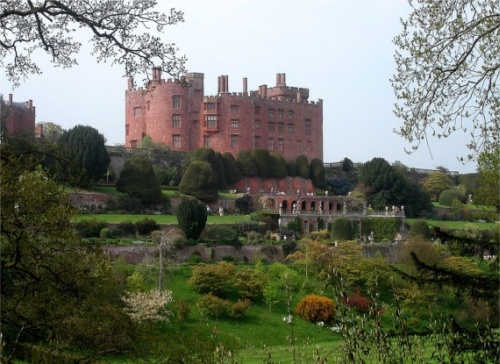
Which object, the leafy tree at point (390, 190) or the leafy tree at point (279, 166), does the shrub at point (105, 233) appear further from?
the leafy tree at point (279, 166)

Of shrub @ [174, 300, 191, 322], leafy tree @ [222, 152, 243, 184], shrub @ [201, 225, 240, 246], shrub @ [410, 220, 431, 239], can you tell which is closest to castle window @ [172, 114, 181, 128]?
leafy tree @ [222, 152, 243, 184]

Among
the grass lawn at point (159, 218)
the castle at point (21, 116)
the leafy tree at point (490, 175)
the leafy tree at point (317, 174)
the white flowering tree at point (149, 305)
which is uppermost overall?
the castle at point (21, 116)

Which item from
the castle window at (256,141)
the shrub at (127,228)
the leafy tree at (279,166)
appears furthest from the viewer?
the castle window at (256,141)

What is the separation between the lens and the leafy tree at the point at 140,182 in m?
42.8

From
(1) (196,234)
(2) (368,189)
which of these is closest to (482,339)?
(1) (196,234)

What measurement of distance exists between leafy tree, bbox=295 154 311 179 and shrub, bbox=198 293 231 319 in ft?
97.3

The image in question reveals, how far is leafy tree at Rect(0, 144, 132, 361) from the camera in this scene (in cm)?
705

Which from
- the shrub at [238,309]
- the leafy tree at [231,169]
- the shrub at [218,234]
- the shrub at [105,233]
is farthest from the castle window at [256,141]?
the shrub at [238,309]

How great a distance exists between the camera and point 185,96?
189ft

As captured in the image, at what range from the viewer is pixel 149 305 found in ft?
83.6

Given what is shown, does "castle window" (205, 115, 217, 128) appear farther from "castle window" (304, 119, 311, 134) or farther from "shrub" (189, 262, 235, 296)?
"shrub" (189, 262, 235, 296)

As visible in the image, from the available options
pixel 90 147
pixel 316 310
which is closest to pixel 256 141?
pixel 90 147

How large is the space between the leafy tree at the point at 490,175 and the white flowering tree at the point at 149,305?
16881mm

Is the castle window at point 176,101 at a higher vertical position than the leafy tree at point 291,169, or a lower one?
higher
